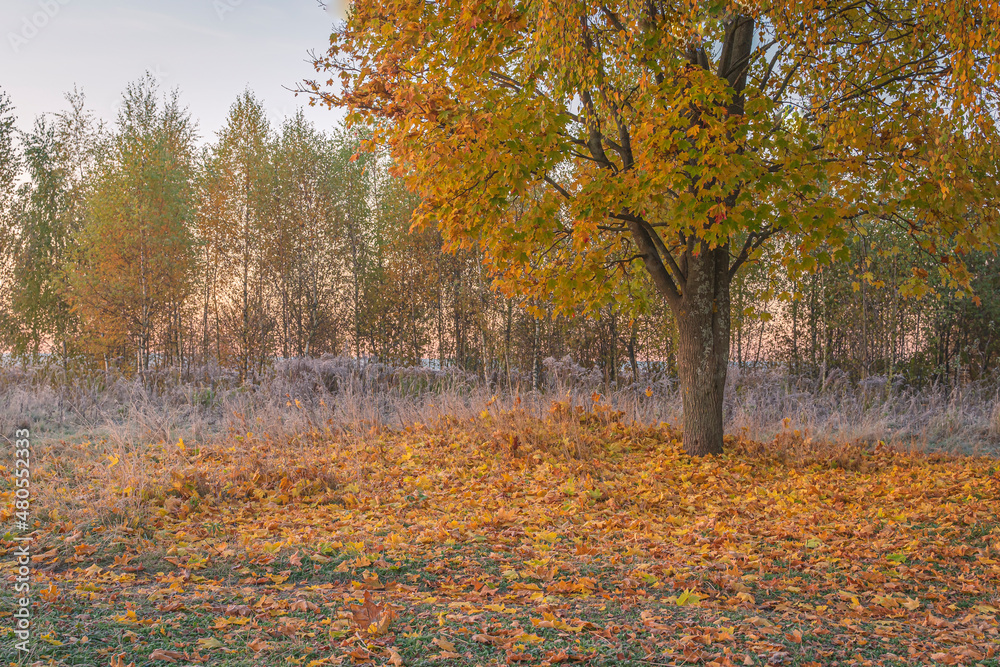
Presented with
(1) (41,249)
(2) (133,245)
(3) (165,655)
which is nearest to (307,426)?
(3) (165,655)

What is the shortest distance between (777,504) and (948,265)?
3.06 metres

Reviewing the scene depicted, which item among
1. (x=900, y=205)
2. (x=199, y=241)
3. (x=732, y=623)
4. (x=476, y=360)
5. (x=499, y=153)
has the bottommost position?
(x=732, y=623)

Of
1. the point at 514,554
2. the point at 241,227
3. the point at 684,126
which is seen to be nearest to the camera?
the point at 514,554

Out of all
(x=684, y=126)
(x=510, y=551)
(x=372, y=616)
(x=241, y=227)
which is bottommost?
(x=510, y=551)

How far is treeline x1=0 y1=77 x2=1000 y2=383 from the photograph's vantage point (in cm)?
1603

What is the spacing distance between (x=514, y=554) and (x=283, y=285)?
17.1 m

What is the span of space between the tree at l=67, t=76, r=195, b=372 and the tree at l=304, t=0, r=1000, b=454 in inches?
479

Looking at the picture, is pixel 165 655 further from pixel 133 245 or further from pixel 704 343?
pixel 133 245

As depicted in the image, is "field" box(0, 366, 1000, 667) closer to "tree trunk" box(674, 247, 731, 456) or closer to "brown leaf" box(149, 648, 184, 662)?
"brown leaf" box(149, 648, 184, 662)

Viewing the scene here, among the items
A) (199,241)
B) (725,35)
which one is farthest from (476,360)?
(725,35)

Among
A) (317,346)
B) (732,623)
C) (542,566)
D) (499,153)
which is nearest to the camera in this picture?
(732,623)

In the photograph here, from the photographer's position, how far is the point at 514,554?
480 centimetres

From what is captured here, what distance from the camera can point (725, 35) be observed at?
753 centimetres

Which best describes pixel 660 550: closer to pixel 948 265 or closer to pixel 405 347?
pixel 948 265
